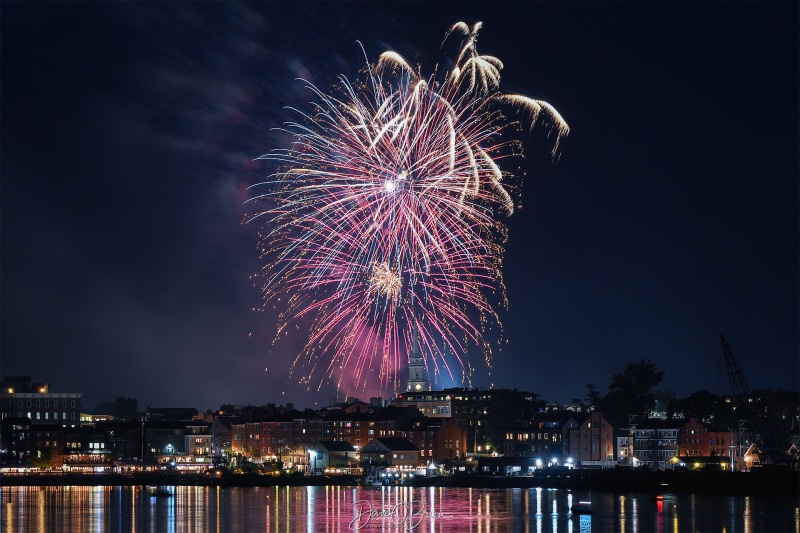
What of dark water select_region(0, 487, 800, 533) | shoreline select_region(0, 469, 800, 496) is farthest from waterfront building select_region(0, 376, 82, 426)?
dark water select_region(0, 487, 800, 533)

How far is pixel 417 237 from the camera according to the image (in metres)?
56.9

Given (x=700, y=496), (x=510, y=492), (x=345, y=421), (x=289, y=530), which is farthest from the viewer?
(x=345, y=421)

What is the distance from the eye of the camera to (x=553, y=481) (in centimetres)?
10381

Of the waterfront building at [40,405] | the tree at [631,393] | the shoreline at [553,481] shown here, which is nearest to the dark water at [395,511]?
the shoreline at [553,481]

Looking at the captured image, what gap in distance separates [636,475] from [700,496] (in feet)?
34.1

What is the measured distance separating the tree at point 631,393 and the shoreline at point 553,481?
71.5 feet

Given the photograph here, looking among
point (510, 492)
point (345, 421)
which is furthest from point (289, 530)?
point (345, 421)

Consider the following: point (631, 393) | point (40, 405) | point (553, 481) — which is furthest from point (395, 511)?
point (40, 405)

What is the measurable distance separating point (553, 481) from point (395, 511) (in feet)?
106

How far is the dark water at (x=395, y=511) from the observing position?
6619cm

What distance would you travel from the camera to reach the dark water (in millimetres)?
66188

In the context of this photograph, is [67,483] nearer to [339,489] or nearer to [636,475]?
[339,489]

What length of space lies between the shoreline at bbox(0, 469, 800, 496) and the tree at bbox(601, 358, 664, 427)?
858 inches

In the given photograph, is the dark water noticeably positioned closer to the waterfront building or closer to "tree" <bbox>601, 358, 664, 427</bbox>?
"tree" <bbox>601, 358, 664, 427</bbox>
